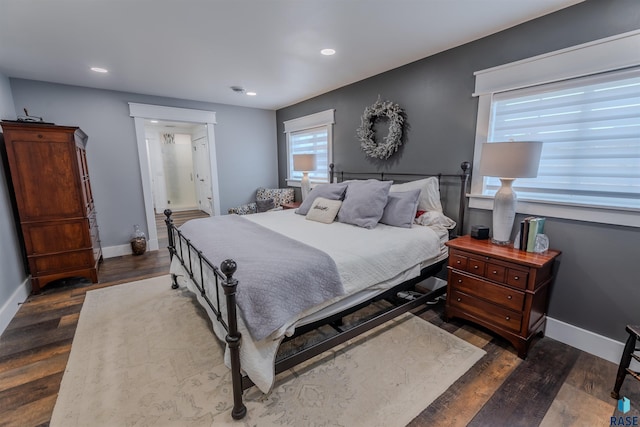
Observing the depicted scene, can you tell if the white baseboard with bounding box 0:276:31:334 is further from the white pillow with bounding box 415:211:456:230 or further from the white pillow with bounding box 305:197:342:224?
the white pillow with bounding box 415:211:456:230

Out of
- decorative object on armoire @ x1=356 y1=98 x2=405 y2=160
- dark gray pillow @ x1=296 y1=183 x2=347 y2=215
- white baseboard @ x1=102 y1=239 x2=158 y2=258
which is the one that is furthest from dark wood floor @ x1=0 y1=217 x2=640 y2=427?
decorative object on armoire @ x1=356 y1=98 x2=405 y2=160

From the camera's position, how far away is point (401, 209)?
106 inches

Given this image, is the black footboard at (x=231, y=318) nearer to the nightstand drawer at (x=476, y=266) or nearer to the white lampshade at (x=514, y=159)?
the nightstand drawer at (x=476, y=266)

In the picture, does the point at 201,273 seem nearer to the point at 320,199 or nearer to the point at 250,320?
the point at 250,320

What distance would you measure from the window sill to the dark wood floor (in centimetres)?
99

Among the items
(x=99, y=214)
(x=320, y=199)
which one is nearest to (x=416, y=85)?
(x=320, y=199)

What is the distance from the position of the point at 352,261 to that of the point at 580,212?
1707 millimetres

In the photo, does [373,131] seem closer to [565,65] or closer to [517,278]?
[565,65]

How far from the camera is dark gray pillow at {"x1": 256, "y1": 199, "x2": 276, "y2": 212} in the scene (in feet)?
16.7

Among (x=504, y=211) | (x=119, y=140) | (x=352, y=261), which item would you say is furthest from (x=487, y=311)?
(x=119, y=140)

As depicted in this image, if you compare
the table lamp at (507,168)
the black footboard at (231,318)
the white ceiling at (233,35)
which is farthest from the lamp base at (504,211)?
the black footboard at (231,318)

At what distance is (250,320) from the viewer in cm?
144

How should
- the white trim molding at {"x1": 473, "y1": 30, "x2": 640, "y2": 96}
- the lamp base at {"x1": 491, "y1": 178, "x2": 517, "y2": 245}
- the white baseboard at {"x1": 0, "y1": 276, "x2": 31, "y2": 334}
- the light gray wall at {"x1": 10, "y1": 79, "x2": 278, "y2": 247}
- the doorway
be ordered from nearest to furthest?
1. the white trim molding at {"x1": 473, "y1": 30, "x2": 640, "y2": 96}
2. the lamp base at {"x1": 491, "y1": 178, "x2": 517, "y2": 245}
3. the white baseboard at {"x1": 0, "y1": 276, "x2": 31, "y2": 334}
4. the light gray wall at {"x1": 10, "y1": 79, "x2": 278, "y2": 247}
5. the doorway

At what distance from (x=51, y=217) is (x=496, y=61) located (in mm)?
4639
